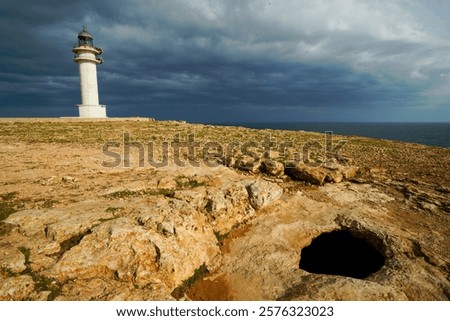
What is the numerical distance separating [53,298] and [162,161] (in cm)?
1064

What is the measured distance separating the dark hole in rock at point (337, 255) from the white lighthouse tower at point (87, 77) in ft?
162

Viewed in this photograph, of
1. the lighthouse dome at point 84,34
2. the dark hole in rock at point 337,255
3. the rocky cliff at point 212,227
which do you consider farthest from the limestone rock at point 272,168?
the lighthouse dome at point 84,34

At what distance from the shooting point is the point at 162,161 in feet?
54.3

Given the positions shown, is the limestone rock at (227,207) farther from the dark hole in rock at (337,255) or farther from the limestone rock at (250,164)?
the limestone rock at (250,164)

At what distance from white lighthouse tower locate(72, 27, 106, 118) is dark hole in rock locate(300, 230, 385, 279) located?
1940 inches

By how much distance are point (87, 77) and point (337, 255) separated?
5337 cm

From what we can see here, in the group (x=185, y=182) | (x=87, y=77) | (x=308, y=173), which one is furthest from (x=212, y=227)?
(x=87, y=77)

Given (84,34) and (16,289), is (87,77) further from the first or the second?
(16,289)

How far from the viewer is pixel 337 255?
12.3m

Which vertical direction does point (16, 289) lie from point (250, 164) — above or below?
below

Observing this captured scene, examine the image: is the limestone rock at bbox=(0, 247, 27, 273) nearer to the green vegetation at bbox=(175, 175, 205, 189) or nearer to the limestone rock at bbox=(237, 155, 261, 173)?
the green vegetation at bbox=(175, 175, 205, 189)

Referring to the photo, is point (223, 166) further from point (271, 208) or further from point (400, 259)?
point (400, 259)

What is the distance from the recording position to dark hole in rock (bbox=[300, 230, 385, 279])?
1153cm

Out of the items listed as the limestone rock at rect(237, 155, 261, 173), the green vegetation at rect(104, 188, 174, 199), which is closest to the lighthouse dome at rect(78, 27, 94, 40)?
the limestone rock at rect(237, 155, 261, 173)
